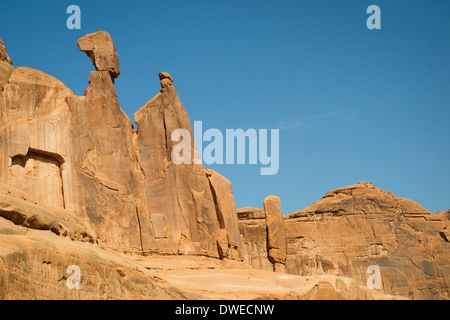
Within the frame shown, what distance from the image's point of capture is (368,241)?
58469 mm

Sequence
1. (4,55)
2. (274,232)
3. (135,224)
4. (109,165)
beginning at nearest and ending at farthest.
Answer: (4,55) → (109,165) → (135,224) → (274,232)

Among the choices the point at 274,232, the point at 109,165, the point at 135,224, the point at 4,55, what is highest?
the point at 4,55

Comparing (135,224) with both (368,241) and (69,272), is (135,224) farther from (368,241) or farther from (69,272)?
(368,241)

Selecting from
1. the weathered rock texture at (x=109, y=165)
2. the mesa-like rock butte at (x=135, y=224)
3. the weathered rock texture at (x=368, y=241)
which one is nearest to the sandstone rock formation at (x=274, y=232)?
the mesa-like rock butte at (x=135, y=224)

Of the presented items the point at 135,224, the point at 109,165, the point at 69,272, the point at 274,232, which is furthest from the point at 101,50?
the point at 69,272

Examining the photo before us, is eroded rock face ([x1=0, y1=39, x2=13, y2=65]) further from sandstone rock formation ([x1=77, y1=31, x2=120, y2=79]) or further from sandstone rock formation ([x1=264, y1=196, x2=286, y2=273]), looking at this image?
sandstone rock formation ([x1=264, y1=196, x2=286, y2=273])

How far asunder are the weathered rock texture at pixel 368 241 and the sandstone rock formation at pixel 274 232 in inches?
37.8

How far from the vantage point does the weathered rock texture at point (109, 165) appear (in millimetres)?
34812

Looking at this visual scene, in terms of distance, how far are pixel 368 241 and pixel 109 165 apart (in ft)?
94.0

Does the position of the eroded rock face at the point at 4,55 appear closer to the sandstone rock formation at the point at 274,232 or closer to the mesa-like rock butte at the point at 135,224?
the mesa-like rock butte at the point at 135,224

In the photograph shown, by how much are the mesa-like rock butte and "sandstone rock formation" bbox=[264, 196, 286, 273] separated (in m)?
0.09
